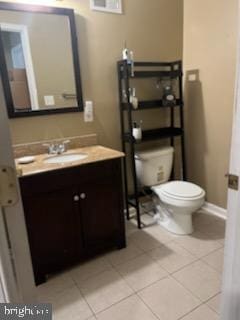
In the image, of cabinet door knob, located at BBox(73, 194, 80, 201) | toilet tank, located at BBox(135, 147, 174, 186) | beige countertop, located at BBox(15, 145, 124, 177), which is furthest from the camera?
toilet tank, located at BBox(135, 147, 174, 186)

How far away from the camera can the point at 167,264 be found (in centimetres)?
186

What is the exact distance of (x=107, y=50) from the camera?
2.21 meters

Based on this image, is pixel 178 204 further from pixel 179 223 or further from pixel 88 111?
pixel 88 111

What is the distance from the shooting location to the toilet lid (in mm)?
2081

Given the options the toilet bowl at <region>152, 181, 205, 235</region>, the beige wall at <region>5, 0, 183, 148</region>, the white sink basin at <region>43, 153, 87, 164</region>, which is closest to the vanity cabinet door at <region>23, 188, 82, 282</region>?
the white sink basin at <region>43, 153, 87, 164</region>

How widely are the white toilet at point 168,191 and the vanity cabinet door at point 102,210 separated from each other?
1.58 ft

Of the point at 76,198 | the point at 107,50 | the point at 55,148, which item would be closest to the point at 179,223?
the point at 76,198

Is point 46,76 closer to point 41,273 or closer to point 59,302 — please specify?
point 41,273

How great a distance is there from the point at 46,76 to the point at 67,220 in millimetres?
1138

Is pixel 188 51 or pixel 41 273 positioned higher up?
pixel 188 51

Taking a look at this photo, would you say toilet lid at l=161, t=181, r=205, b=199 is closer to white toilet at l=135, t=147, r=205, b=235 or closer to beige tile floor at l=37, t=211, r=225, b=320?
white toilet at l=135, t=147, r=205, b=235

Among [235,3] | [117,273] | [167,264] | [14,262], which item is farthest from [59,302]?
[235,3]

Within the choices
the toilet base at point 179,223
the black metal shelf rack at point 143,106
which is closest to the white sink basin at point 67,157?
the black metal shelf rack at point 143,106

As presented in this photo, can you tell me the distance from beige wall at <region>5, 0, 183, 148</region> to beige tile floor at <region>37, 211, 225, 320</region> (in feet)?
3.49
